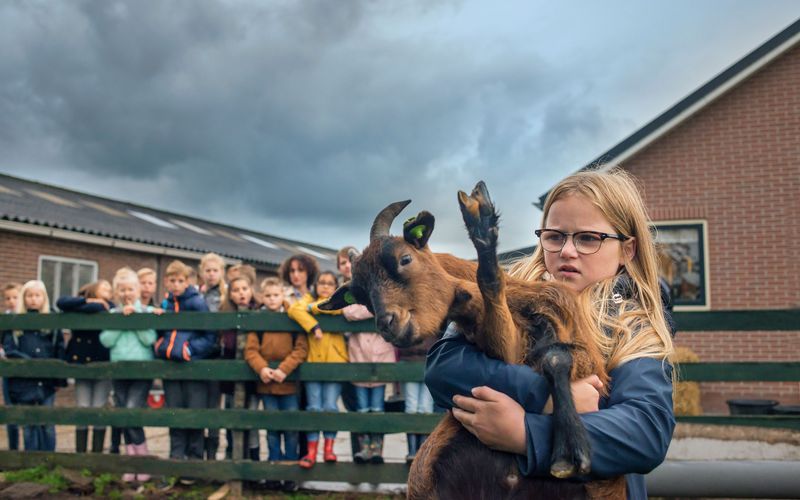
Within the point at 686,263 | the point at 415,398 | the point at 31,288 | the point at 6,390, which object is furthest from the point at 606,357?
the point at 686,263

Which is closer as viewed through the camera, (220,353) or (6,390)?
(220,353)

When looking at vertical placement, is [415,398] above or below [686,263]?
below

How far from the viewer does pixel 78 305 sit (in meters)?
6.66

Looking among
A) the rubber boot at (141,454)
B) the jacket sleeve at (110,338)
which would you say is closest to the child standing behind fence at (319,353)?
the rubber boot at (141,454)

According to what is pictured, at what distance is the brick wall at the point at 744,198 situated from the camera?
36.8 feet

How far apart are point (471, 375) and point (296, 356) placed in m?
4.43

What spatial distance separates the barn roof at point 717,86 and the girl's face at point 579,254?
996 centimetres

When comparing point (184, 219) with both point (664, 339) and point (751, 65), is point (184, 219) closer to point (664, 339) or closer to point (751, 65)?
point (751, 65)

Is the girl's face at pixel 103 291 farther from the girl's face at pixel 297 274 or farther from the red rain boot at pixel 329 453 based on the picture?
the red rain boot at pixel 329 453

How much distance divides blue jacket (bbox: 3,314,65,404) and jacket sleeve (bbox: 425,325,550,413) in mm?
6900

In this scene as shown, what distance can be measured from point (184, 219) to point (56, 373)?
2210cm

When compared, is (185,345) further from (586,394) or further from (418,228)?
(586,394)

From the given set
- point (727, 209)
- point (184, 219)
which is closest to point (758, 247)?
point (727, 209)

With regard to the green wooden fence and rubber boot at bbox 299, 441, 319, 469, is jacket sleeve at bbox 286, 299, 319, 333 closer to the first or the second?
the green wooden fence
